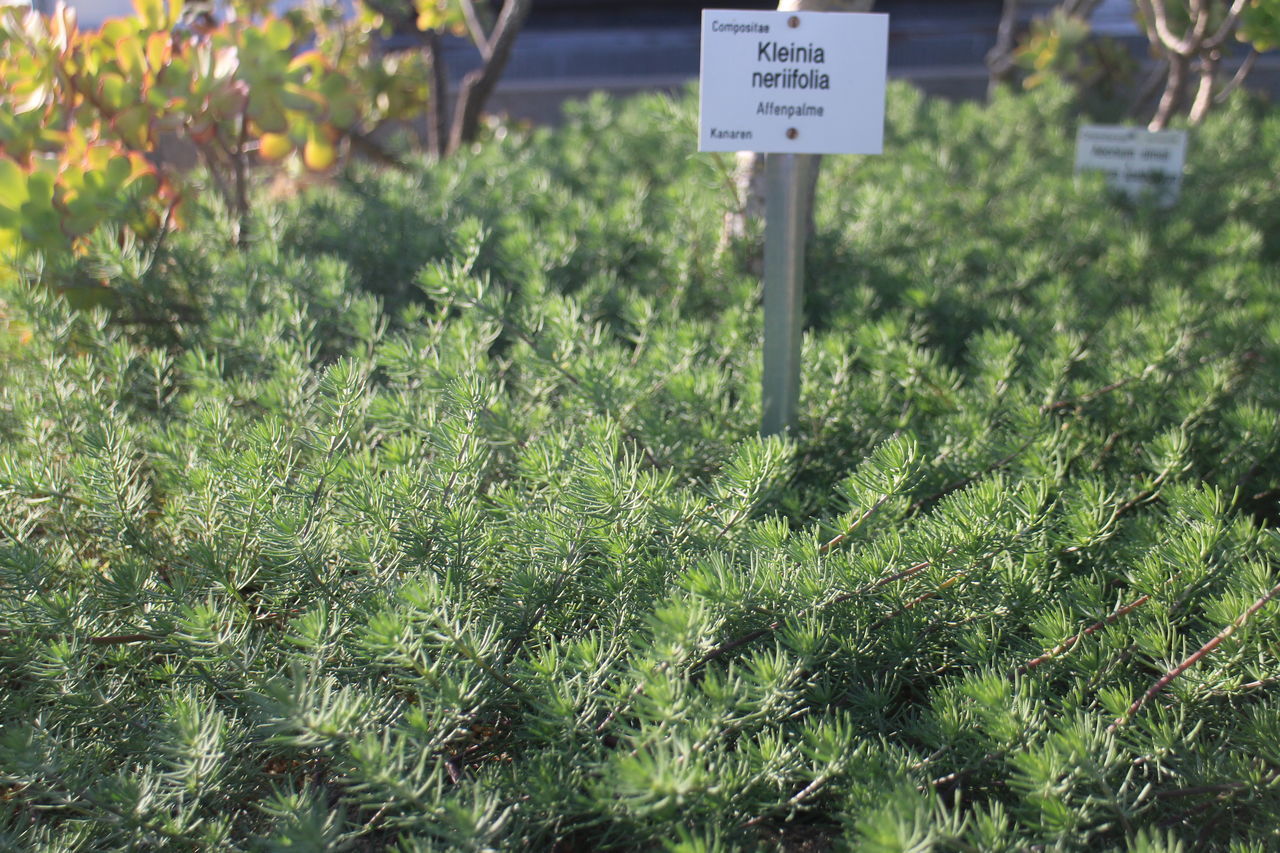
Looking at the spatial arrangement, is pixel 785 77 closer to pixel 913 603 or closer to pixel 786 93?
pixel 786 93

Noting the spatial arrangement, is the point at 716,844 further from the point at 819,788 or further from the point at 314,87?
the point at 314,87

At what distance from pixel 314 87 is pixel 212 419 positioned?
1.76 meters

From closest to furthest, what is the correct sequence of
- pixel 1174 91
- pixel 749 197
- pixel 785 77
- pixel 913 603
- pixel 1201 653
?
pixel 1201 653 < pixel 913 603 < pixel 785 77 < pixel 749 197 < pixel 1174 91

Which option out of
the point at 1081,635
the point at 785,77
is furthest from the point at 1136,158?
the point at 1081,635

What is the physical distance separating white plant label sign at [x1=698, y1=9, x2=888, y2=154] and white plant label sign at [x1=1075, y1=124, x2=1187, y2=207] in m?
1.76

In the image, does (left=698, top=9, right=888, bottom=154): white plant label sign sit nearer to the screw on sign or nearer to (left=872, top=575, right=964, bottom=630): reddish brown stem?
the screw on sign

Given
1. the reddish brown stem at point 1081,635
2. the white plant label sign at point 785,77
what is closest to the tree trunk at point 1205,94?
the white plant label sign at point 785,77

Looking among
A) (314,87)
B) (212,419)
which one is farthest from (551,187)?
(212,419)

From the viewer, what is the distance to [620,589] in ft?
3.76

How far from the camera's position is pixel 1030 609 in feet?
3.94

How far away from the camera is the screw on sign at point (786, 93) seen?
164 cm

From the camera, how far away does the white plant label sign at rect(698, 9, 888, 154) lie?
1.64 m

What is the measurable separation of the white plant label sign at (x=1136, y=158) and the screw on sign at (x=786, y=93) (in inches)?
69.2

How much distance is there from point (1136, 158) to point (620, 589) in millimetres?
2854
